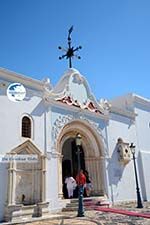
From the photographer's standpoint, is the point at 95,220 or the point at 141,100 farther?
the point at 141,100

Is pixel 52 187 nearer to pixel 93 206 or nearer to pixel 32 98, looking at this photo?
pixel 93 206

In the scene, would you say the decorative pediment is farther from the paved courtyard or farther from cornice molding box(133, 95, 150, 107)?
the paved courtyard

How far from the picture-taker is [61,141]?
1417cm

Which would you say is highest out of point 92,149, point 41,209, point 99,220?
point 92,149

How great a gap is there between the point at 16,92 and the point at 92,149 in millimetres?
5943

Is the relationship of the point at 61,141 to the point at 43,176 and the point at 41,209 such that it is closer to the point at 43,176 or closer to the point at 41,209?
the point at 43,176

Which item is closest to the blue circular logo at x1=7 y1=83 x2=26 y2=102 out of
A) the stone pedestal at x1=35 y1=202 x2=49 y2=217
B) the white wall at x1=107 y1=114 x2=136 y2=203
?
the stone pedestal at x1=35 y1=202 x2=49 y2=217

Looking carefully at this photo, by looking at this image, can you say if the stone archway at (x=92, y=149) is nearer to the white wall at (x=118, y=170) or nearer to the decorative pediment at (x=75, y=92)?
the white wall at (x=118, y=170)

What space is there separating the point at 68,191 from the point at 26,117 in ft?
15.5

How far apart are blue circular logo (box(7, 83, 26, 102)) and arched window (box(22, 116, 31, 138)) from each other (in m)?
0.95

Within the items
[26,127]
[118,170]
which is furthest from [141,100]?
[26,127]

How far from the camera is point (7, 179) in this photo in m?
10.7

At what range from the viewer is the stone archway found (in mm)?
14821

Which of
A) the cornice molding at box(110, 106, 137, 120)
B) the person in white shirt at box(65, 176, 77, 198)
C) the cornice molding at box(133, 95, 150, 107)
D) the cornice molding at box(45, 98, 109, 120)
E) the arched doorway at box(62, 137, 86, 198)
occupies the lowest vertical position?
the person in white shirt at box(65, 176, 77, 198)
